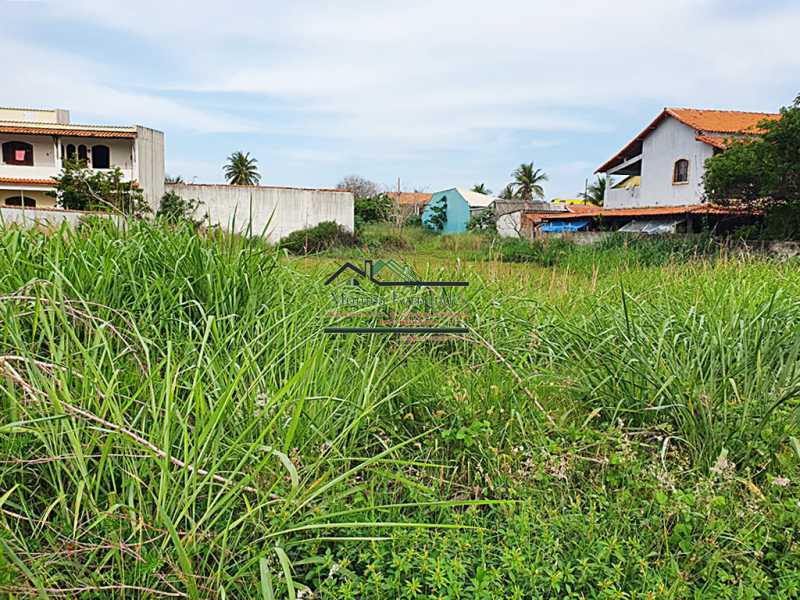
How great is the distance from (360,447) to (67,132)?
2862cm

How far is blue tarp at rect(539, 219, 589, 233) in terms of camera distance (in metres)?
26.7

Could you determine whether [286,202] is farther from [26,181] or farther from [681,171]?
[681,171]

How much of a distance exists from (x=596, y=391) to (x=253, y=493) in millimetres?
1457

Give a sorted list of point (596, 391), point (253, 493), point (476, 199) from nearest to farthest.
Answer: point (253, 493) < point (596, 391) < point (476, 199)

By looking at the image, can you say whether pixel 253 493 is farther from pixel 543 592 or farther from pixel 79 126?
pixel 79 126

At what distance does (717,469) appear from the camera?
1690 mm

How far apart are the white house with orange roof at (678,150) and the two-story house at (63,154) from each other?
70.1 feet

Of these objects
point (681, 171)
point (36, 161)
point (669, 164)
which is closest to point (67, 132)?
point (36, 161)

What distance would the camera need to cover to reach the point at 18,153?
2684 centimetres

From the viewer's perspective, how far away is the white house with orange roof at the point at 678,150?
21953 mm

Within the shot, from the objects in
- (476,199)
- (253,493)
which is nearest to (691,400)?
(253,493)

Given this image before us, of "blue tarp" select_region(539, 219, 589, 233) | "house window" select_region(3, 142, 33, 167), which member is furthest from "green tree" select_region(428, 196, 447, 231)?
"house window" select_region(3, 142, 33, 167)

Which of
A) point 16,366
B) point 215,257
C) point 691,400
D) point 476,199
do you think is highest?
point 476,199

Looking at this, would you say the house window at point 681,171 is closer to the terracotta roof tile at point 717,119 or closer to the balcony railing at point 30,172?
the terracotta roof tile at point 717,119
